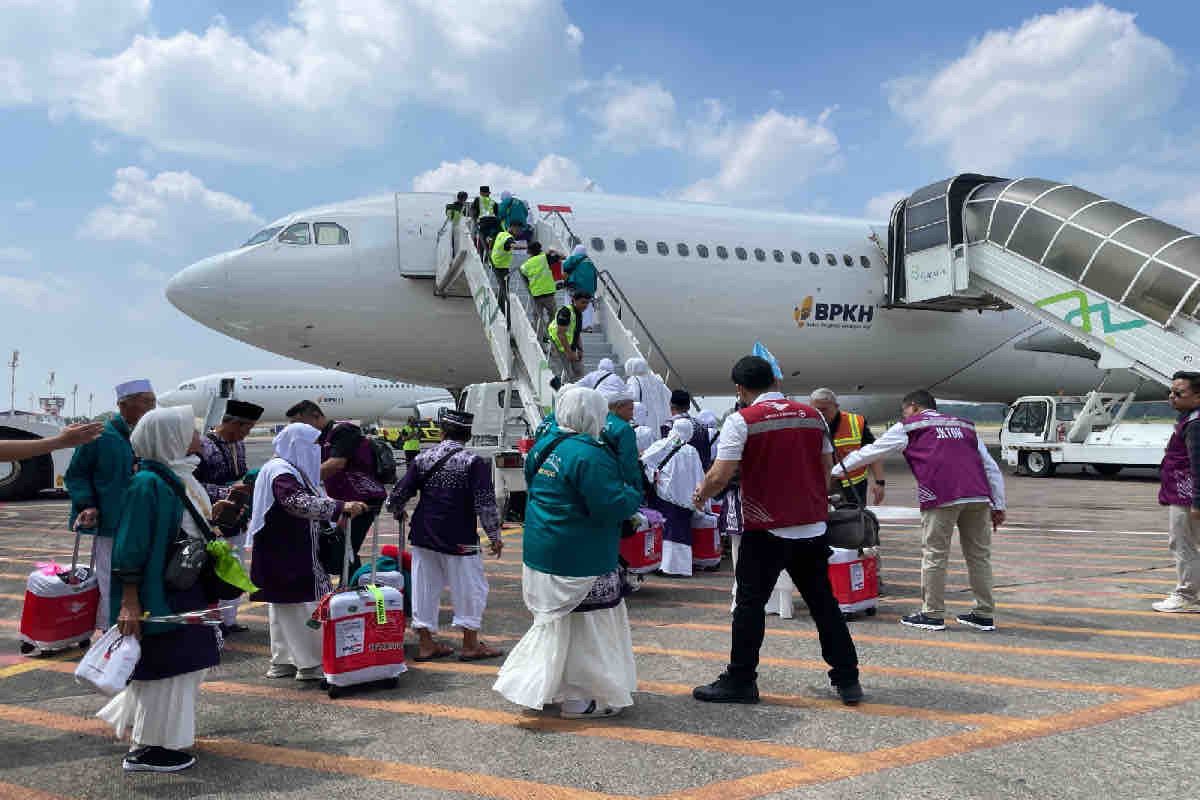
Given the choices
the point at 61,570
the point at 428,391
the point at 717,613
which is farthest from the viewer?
the point at 428,391

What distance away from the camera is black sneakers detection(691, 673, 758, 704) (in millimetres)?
4234

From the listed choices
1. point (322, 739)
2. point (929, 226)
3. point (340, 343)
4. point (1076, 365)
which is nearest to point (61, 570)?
point (322, 739)

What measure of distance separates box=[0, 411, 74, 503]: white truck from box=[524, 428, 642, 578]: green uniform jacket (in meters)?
14.4

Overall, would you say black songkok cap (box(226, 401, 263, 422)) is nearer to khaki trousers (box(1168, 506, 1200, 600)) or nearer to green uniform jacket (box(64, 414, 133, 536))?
green uniform jacket (box(64, 414, 133, 536))

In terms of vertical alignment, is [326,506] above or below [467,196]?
below

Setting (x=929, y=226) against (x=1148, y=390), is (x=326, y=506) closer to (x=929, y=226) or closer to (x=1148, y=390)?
(x=929, y=226)

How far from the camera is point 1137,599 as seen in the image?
662 centimetres

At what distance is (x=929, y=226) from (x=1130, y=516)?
753 centimetres

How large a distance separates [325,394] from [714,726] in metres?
45.6

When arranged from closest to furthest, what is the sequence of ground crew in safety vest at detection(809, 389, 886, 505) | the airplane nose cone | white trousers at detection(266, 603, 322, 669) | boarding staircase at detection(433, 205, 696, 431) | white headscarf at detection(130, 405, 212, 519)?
white headscarf at detection(130, 405, 212, 519), white trousers at detection(266, 603, 322, 669), ground crew in safety vest at detection(809, 389, 886, 505), boarding staircase at detection(433, 205, 696, 431), the airplane nose cone

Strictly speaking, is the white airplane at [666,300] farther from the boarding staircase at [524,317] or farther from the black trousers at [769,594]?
the black trousers at [769,594]

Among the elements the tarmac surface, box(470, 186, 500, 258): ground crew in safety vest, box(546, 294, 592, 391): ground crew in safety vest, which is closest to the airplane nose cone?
box(470, 186, 500, 258): ground crew in safety vest

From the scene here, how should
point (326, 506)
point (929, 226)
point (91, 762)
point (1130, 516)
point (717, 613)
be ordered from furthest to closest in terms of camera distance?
1. point (929, 226)
2. point (1130, 516)
3. point (717, 613)
4. point (326, 506)
5. point (91, 762)

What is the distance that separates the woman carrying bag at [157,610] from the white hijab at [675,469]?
14.1 feet
